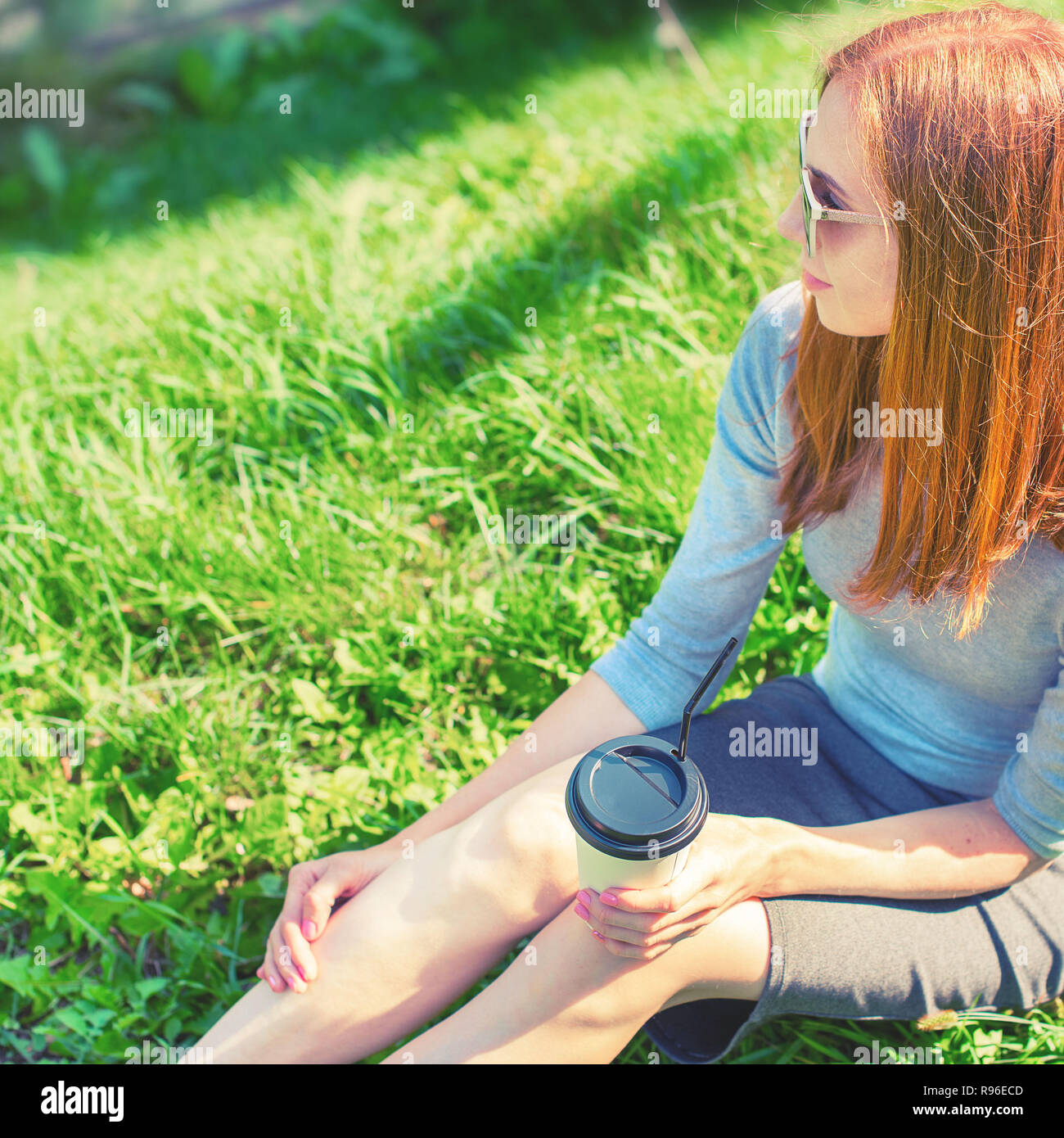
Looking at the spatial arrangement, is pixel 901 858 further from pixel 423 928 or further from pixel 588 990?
pixel 423 928

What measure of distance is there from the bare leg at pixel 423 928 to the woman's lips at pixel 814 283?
0.83 meters

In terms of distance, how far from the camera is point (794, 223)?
1.51 meters

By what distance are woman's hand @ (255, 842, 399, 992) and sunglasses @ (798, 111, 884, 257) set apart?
1203 mm

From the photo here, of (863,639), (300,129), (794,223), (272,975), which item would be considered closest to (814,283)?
(794,223)

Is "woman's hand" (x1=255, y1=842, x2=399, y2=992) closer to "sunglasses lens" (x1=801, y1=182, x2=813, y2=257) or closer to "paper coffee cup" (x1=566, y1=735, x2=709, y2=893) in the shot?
"paper coffee cup" (x1=566, y1=735, x2=709, y2=893)

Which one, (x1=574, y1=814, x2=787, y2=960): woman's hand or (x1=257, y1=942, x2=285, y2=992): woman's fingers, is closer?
(x1=574, y1=814, x2=787, y2=960): woman's hand

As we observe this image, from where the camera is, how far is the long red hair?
50.3 inches

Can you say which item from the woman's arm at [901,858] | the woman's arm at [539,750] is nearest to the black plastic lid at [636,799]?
the woman's arm at [901,858]

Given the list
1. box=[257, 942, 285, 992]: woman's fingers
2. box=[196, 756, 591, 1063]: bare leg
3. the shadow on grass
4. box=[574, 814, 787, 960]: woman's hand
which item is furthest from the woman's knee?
the shadow on grass

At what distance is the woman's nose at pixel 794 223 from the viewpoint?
58.6 inches

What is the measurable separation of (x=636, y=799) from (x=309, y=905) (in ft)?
2.22

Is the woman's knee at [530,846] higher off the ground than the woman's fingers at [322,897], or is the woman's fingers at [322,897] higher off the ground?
the woman's knee at [530,846]

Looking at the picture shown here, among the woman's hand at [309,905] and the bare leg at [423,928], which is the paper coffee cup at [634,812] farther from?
the woman's hand at [309,905]
